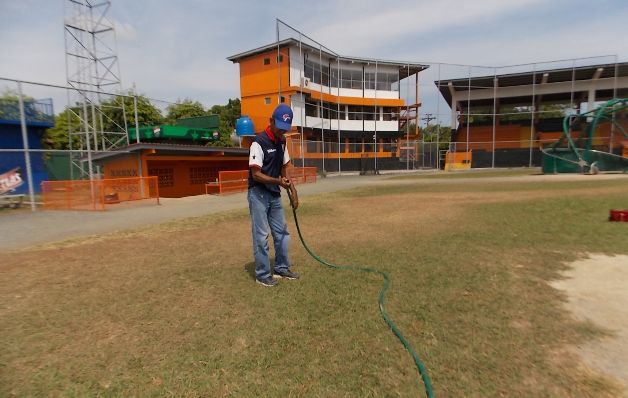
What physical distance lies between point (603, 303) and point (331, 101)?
3650 centimetres

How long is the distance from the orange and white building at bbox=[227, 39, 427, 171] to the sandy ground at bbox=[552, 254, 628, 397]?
24.2m

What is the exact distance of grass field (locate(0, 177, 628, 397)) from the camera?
2322 millimetres

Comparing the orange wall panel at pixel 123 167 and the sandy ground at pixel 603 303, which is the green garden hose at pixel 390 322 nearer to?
the sandy ground at pixel 603 303

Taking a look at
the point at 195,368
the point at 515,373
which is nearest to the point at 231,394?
the point at 195,368

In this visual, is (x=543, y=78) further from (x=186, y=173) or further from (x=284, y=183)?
(x=284, y=183)

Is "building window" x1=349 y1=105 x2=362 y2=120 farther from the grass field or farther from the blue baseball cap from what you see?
the blue baseball cap

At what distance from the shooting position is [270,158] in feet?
13.7

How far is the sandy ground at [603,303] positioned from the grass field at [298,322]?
13cm

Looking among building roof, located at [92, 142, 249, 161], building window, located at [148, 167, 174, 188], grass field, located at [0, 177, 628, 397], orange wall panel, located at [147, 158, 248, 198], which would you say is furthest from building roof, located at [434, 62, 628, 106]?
grass field, located at [0, 177, 628, 397]

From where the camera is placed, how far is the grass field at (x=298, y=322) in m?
2.32

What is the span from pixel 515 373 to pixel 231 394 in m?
1.99

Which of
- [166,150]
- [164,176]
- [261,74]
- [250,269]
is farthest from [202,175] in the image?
[261,74]

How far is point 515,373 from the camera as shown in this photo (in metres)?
2.36

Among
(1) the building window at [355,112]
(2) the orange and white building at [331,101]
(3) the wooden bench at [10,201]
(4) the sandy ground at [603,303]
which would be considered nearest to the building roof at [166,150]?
(3) the wooden bench at [10,201]
